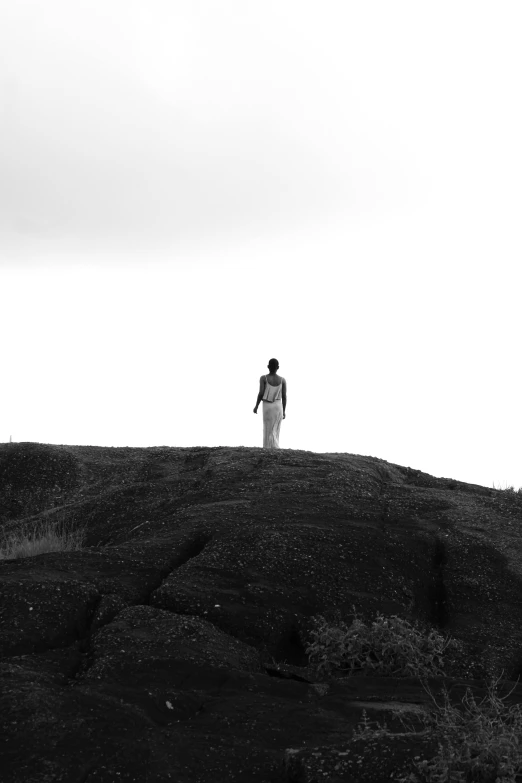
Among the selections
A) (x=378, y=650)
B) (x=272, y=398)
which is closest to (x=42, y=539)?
(x=378, y=650)

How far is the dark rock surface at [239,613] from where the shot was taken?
580cm

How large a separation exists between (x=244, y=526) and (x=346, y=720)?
376cm

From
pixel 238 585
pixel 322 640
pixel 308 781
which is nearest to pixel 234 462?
pixel 238 585

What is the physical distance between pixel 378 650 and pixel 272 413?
32.2ft

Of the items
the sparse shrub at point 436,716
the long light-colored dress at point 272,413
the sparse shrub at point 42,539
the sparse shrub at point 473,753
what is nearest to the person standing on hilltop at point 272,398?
the long light-colored dress at point 272,413

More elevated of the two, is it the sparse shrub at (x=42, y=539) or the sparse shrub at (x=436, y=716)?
the sparse shrub at (x=42, y=539)

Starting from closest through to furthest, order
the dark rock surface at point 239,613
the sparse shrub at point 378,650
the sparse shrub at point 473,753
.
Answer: the sparse shrub at point 473,753 → the dark rock surface at point 239,613 → the sparse shrub at point 378,650

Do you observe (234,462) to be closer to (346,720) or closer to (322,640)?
(322,640)

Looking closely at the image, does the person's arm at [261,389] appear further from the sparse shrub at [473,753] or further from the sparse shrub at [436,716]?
the sparse shrub at [473,753]

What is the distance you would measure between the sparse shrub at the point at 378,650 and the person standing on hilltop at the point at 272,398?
942cm

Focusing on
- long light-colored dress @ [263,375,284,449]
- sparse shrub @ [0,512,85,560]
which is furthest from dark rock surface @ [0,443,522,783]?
long light-colored dress @ [263,375,284,449]

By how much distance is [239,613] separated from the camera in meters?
8.23

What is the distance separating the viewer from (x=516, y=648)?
27.7ft

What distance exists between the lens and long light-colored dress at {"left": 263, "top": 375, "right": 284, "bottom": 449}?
56.6 ft
